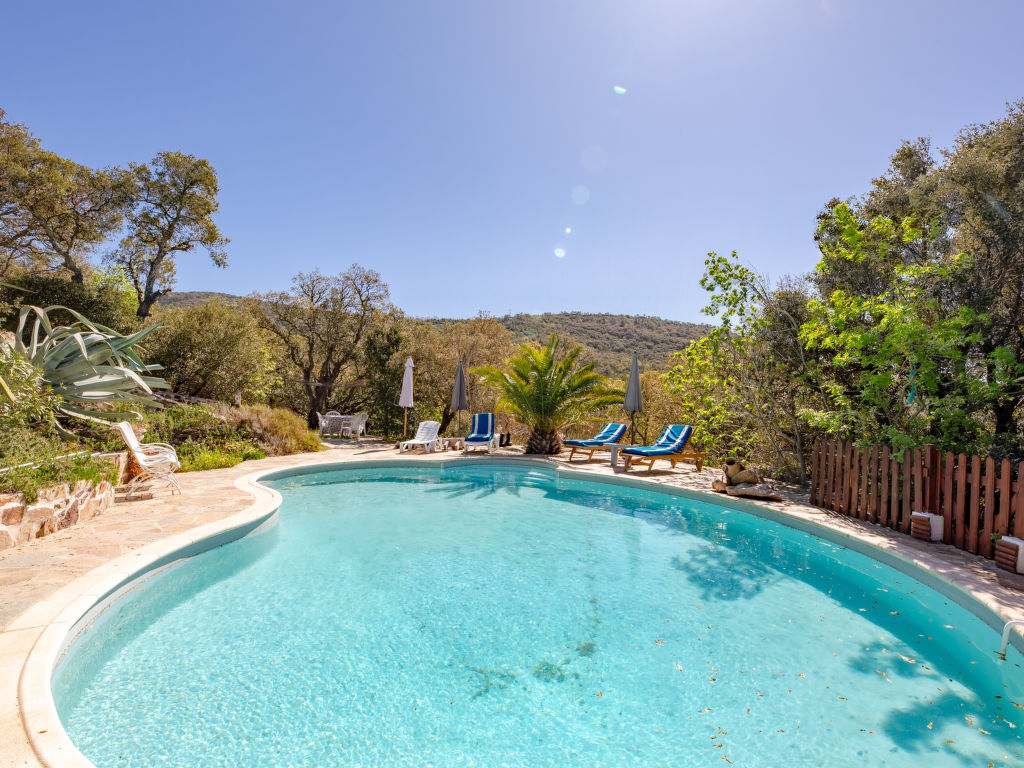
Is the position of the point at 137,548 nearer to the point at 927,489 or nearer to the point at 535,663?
the point at 535,663

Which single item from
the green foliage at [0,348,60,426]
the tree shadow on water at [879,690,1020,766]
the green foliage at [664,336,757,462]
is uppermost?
the green foliage at [664,336,757,462]

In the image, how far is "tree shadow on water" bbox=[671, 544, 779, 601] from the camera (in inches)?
181

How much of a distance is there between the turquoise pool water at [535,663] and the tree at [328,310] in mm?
13198

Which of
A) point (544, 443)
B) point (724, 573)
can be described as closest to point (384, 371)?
point (544, 443)

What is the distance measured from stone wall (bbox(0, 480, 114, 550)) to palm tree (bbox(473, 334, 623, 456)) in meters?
8.58

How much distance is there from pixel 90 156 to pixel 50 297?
5.01 meters

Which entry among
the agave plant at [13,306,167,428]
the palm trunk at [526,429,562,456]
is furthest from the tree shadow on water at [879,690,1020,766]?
the palm trunk at [526,429,562,456]

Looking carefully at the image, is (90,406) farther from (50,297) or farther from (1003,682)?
(1003,682)

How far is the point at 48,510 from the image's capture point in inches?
176

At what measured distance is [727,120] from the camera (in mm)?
9938

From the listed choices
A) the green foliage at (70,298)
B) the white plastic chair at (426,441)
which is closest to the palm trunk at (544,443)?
the white plastic chair at (426,441)

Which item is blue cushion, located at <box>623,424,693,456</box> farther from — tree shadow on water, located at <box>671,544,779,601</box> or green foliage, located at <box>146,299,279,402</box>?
green foliage, located at <box>146,299,279,402</box>

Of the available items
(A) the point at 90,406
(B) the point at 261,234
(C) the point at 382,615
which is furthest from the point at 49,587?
(B) the point at 261,234

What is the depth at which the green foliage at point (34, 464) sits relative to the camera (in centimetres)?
427
